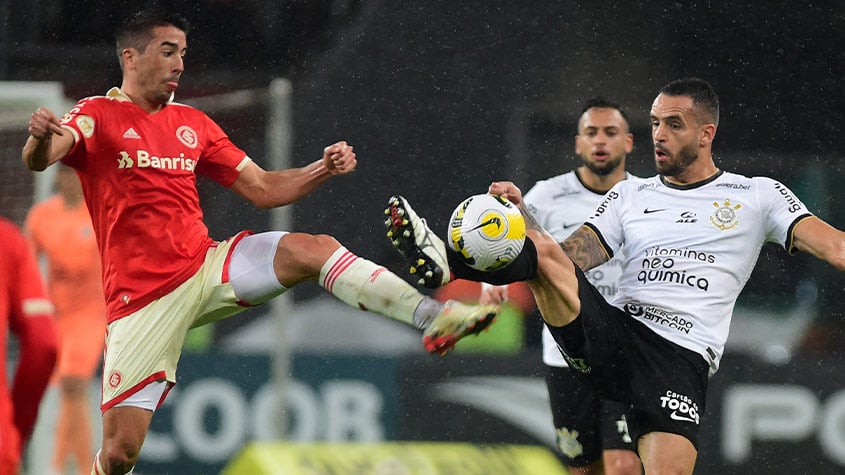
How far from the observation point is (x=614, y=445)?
5426 millimetres

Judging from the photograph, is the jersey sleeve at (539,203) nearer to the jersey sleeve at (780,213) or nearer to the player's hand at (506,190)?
the jersey sleeve at (780,213)

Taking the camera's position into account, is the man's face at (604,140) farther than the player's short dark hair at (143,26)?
Yes

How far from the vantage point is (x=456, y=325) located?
13.3ft

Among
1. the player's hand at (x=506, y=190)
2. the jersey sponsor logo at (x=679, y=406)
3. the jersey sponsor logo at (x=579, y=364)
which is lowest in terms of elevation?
the jersey sponsor logo at (x=679, y=406)

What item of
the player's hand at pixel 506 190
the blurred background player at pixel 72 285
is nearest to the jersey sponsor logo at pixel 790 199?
the player's hand at pixel 506 190

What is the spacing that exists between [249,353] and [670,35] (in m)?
6.89

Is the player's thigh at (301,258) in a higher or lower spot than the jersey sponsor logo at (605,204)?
lower

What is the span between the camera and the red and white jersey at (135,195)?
454 centimetres

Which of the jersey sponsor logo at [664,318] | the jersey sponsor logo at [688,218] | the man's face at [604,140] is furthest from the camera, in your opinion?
the man's face at [604,140]

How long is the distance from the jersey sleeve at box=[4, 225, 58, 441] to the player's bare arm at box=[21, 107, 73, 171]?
1362 mm

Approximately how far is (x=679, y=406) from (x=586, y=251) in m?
0.69

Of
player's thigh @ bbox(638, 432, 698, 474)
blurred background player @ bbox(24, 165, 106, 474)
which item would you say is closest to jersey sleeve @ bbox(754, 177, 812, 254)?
player's thigh @ bbox(638, 432, 698, 474)

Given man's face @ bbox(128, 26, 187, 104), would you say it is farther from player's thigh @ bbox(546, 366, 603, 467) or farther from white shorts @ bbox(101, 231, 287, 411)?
player's thigh @ bbox(546, 366, 603, 467)

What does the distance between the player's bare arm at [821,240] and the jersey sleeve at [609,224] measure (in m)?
0.65
